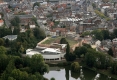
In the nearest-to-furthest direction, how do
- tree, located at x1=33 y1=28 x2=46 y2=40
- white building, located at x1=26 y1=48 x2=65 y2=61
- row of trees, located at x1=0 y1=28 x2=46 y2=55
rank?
1. white building, located at x1=26 y1=48 x2=65 y2=61
2. row of trees, located at x1=0 y1=28 x2=46 y2=55
3. tree, located at x1=33 y1=28 x2=46 y2=40

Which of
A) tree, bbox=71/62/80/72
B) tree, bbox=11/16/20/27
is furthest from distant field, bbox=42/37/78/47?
tree, bbox=11/16/20/27

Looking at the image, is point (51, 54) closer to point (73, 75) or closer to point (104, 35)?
point (73, 75)

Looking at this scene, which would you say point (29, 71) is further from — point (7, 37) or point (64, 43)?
point (7, 37)

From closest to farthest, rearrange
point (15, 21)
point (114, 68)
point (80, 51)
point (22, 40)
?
point (114, 68) → point (80, 51) → point (22, 40) → point (15, 21)

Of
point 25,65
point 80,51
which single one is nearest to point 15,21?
point 80,51

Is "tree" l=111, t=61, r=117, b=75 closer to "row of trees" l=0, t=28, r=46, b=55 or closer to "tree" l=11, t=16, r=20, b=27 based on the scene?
"row of trees" l=0, t=28, r=46, b=55

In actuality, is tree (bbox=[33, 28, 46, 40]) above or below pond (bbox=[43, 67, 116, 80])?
above

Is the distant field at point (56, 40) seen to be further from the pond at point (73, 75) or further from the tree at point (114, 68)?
the tree at point (114, 68)

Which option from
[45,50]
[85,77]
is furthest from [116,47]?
[45,50]

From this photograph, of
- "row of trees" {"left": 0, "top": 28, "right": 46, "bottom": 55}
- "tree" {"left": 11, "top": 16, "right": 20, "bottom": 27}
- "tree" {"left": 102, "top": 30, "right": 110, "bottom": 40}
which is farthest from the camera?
"tree" {"left": 11, "top": 16, "right": 20, "bottom": 27}
